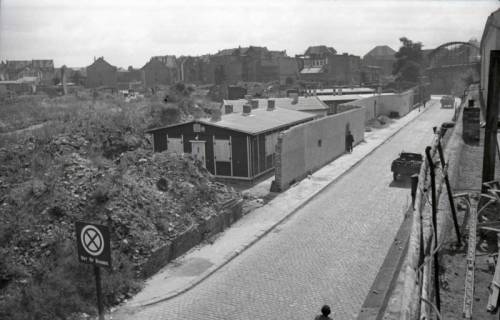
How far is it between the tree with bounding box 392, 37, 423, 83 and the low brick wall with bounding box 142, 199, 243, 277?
78.2m

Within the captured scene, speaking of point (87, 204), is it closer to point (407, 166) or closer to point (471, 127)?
point (471, 127)

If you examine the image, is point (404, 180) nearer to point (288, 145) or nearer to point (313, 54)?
point (288, 145)

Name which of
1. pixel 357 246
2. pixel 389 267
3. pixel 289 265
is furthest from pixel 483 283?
pixel 357 246

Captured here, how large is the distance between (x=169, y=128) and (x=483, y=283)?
67.6 feet

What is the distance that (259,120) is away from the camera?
27.5 m

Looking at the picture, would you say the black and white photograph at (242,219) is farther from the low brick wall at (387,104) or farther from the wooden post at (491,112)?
the low brick wall at (387,104)

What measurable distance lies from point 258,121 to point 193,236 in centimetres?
1251

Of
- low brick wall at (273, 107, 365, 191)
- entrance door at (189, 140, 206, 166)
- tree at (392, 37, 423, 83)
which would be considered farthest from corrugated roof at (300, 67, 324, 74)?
entrance door at (189, 140, 206, 166)

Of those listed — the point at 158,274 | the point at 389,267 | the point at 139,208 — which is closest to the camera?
the point at 389,267

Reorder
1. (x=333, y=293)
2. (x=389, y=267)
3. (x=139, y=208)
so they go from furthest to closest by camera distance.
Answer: (x=139, y=208), (x=333, y=293), (x=389, y=267)

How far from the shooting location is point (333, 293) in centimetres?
1210

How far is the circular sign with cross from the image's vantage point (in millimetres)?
7840

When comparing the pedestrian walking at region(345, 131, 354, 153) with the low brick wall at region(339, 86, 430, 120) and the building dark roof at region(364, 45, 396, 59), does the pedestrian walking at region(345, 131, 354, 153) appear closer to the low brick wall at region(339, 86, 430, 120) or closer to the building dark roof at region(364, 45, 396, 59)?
the low brick wall at region(339, 86, 430, 120)

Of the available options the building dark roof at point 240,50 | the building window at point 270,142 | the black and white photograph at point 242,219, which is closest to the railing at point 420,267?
the black and white photograph at point 242,219
